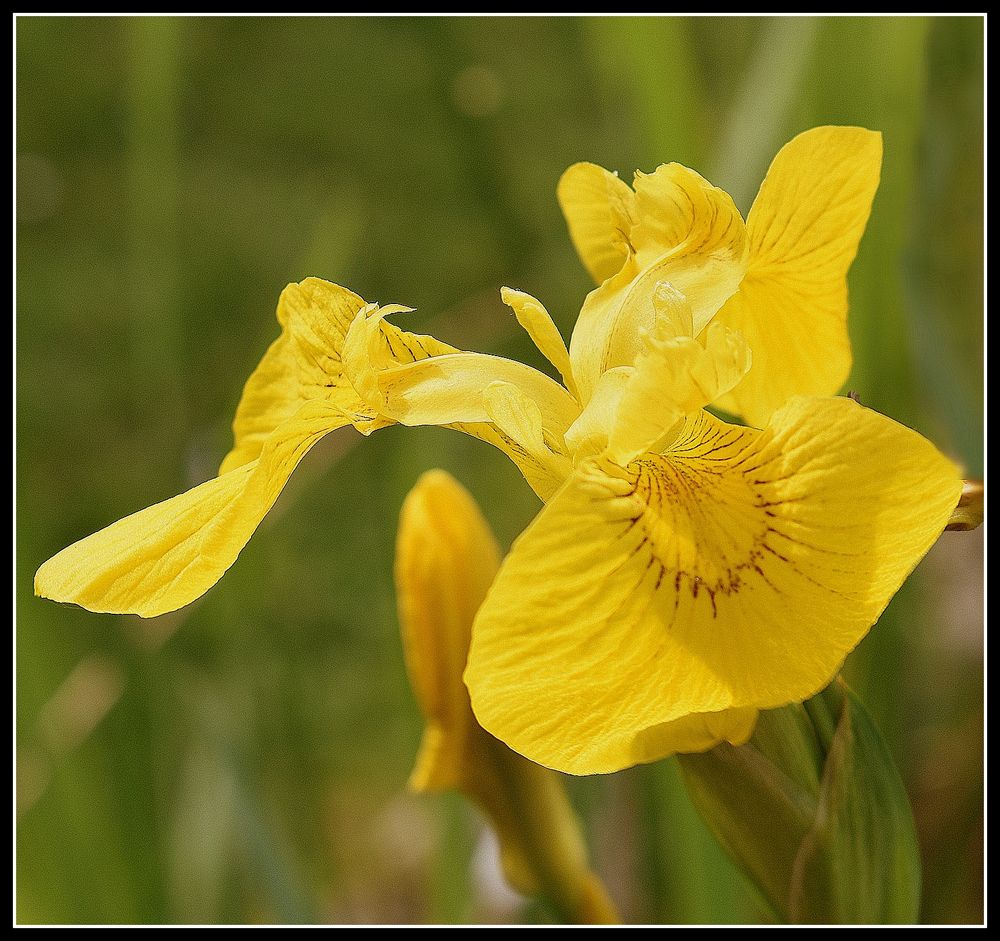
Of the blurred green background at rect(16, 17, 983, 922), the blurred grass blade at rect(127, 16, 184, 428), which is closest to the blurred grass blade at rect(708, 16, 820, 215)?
the blurred green background at rect(16, 17, 983, 922)

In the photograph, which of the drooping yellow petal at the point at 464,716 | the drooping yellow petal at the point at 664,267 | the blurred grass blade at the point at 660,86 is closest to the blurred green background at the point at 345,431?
the blurred grass blade at the point at 660,86

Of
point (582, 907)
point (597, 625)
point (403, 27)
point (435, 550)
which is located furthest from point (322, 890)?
point (403, 27)

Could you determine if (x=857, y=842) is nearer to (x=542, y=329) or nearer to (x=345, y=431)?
(x=542, y=329)

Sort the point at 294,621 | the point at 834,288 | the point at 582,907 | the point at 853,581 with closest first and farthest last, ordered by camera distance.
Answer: the point at 853,581
the point at 834,288
the point at 582,907
the point at 294,621

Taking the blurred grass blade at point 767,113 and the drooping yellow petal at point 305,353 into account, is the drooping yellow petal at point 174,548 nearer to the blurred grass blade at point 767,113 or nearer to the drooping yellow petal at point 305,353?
the drooping yellow petal at point 305,353

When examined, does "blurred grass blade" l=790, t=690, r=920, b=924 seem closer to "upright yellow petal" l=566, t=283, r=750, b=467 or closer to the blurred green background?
"upright yellow petal" l=566, t=283, r=750, b=467

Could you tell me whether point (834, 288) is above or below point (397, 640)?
above

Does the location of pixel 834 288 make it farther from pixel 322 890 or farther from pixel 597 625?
pixel 322 890
